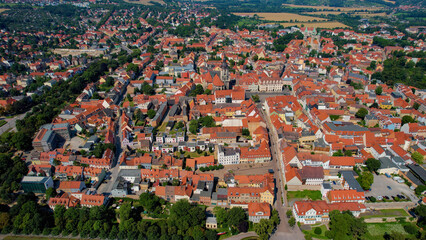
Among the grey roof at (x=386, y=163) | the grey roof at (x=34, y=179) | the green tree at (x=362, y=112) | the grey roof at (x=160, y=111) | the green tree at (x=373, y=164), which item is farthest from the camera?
the green tree at (x=362, y=112)

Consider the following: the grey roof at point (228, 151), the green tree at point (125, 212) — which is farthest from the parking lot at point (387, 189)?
the green tree at point (125, 212)

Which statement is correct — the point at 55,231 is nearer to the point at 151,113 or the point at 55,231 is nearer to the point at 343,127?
the point at 151,113

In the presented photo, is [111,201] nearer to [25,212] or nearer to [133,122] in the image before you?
[25,212]

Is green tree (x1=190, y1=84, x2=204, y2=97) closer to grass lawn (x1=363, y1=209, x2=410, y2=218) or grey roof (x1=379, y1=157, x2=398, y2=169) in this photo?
grey roof (x1=379, y1=157, x2=398, y2=169)

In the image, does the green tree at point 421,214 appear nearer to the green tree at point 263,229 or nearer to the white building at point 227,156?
the green tree at point 263,229

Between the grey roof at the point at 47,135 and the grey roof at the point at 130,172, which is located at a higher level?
the grey roof at the point at 47,135

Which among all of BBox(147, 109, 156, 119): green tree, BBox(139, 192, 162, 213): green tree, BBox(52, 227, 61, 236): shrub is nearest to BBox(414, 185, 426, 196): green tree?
BBox(139, 192, 162, 213): green tree

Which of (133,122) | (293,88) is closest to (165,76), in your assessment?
(133,122)
